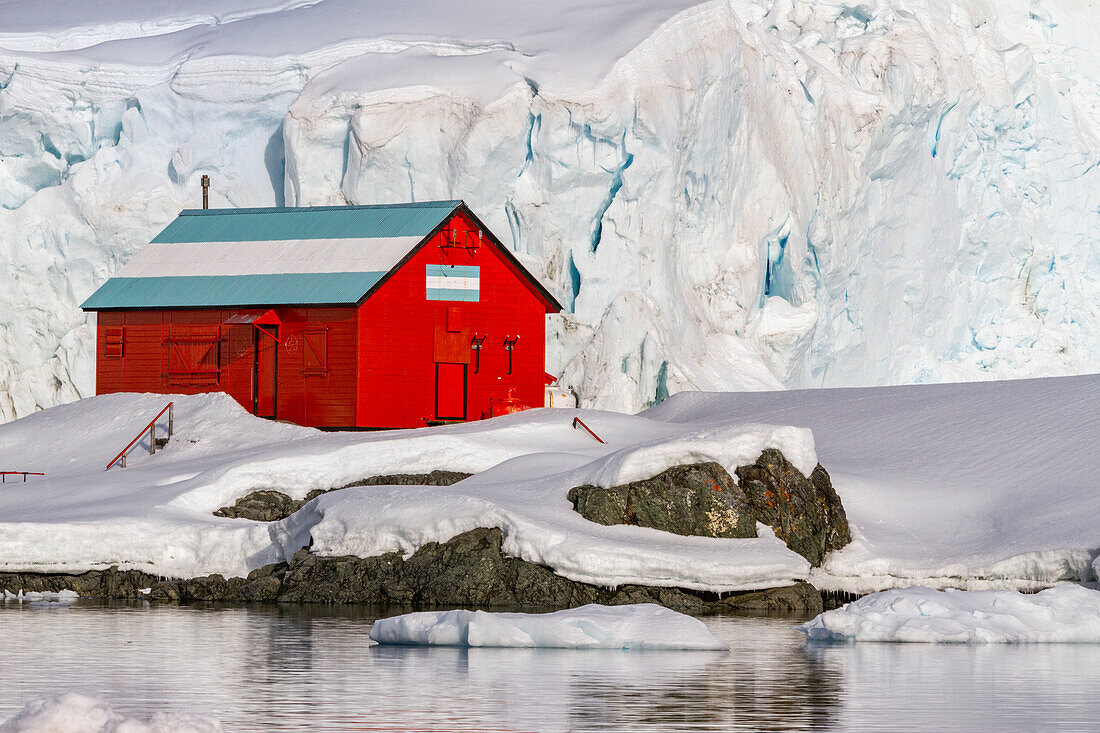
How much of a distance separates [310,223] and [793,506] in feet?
53.3

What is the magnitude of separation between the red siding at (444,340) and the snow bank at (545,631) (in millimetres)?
17299

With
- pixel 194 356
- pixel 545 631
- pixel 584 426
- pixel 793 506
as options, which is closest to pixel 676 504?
pixel 793 506

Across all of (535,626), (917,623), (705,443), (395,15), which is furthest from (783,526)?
(395,15)

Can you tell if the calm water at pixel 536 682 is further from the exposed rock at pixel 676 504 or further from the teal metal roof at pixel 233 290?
the teal metal roof at pixel 233 290

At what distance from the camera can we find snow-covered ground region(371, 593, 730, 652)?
1472 centimetres

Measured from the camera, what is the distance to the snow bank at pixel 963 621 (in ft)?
54.2

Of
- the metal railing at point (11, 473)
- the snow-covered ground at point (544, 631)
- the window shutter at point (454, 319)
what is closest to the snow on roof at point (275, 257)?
the window shutter at point (454, 319)

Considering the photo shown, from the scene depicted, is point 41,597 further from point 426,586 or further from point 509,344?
point 509,344

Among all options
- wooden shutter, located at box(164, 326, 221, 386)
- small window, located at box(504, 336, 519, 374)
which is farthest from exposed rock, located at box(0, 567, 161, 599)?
small window, located at box(504, 336, 519, 374)

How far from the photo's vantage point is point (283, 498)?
24594mm

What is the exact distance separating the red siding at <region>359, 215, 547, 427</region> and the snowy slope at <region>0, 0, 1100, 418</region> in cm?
544

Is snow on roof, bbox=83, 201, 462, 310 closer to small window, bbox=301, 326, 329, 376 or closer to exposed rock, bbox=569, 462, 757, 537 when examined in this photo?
small window, bbox=301, 326, 329, 376

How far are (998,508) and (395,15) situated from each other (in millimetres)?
30056

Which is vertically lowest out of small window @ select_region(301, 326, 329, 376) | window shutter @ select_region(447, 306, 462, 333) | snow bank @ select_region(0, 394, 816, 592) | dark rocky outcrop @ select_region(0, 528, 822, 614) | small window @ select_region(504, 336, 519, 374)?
dark rocky outcrop @ select_region(0, 528, 822, 614)
